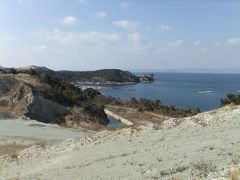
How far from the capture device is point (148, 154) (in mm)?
18672

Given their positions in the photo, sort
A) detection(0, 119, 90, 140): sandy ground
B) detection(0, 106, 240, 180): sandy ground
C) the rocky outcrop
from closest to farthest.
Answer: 1. detection(0, 106, 240, 180): sandy ground
2. detection(0, 119, 90, 140): sandy ground
3. the rocky outcrop

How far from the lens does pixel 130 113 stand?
220 feet

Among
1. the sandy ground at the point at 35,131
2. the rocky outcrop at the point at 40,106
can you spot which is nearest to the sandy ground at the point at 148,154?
the sandy ground at the point at 35,131

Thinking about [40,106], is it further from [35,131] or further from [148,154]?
[148,154]

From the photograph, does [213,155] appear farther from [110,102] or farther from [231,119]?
[110,102]

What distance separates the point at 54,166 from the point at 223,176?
9447 millimetres

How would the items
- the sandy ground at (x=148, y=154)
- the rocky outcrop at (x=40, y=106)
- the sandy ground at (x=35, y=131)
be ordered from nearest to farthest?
1. the sandy ground at (x=148, y=154)
2. the sandy ground at (x=35, y=131)
3. the rocky outcrop at (x=40, y=106)

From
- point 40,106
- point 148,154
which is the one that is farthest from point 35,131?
point 148,154

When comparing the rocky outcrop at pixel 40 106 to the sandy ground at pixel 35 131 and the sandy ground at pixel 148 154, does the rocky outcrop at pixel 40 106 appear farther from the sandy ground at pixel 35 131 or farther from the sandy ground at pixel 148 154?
the sandy ground at pixel 148 154

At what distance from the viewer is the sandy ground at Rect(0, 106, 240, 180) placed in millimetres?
16000

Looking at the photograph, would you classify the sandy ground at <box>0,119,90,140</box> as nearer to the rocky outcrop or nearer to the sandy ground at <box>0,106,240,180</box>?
the rocky outcrop

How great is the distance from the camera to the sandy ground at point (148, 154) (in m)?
16.0

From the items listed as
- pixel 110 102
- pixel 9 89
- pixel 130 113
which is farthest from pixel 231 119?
pixel 110 102

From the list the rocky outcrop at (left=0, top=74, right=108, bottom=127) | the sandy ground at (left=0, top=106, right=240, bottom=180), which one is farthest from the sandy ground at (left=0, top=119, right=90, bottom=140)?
the sandy ground at (left=0, top=106, right=240, bottom=180)
